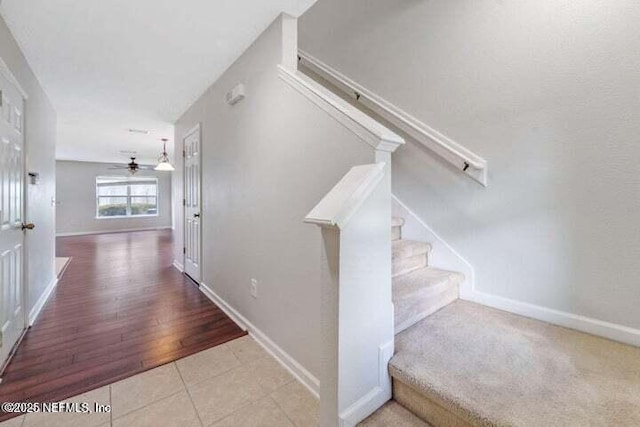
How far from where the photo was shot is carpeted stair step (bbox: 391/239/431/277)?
1.86m

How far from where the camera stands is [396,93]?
90.9 inches

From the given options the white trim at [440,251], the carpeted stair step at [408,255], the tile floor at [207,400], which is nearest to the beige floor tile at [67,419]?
the tile floor at [207,400]

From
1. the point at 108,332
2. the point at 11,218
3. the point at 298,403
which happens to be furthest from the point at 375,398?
the point at 11,218

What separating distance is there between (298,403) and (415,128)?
1945mm

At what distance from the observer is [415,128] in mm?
2033

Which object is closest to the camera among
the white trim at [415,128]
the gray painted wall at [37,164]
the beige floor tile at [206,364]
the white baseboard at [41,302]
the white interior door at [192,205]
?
the beige floor tile at [206,364]

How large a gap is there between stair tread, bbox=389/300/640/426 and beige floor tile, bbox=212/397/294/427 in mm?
619

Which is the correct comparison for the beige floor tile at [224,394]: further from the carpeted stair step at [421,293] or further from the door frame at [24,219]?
the door frame at [24,219]

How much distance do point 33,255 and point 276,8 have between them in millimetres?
2985

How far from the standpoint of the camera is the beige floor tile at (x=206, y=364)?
1.65 metres

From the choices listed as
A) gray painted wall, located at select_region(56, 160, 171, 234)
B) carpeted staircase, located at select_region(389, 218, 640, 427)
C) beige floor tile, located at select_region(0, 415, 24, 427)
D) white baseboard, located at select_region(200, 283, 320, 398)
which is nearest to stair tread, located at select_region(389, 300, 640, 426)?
carpeted staircase, located at select_region(389, 218, 640, 427)

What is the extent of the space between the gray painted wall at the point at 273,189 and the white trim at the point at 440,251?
3.46 ft

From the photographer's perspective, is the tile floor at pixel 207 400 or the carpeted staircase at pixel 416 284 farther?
the carpeted staircase at pixel 416 284

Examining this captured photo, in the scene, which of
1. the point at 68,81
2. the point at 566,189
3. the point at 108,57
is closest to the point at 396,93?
the point at 566,189
